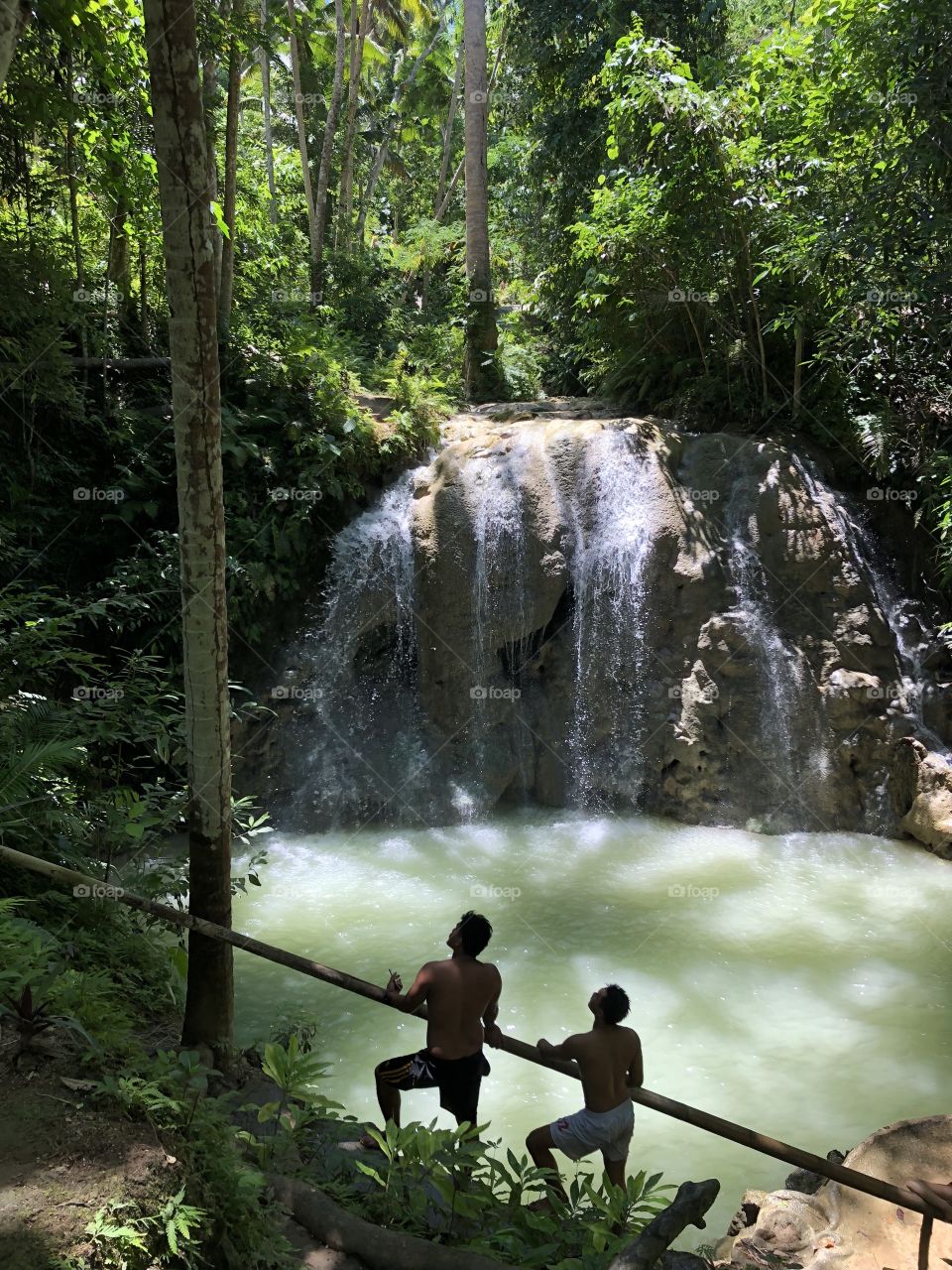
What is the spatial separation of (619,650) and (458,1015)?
22.1 ft

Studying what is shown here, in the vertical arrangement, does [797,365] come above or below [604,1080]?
above

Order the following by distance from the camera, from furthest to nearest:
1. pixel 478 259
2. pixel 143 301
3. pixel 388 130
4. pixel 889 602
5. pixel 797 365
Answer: pixel 388 130 < pixel 478 259 < pixel 797 365 < pixel 143 301 < pixel 889 602

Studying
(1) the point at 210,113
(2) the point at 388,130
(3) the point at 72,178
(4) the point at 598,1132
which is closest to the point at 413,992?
(4) the point at 598,1132

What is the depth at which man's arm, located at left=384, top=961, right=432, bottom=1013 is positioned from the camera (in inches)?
140

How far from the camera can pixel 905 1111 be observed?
5.21m

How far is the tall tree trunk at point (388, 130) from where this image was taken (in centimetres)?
2495

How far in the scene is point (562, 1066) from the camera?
343 centimetres

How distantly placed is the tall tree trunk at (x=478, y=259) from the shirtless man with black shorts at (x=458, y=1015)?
1248 centimetres

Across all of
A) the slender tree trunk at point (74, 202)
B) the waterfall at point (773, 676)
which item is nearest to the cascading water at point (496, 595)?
the waterfall at point (773, 676)

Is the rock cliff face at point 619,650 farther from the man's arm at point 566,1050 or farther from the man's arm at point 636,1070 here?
the man's arm at point 566,1050

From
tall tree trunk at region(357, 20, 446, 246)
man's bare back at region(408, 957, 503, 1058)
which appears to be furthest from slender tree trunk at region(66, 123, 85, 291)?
tall tree trunk at region(357, 20, 446, 246)

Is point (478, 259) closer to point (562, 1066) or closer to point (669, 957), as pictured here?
point (669, 957)

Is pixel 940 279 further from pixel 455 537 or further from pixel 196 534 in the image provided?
pixel 196 534

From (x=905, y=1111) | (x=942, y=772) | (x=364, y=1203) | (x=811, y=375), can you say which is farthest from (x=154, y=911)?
(x=811, y=375)
